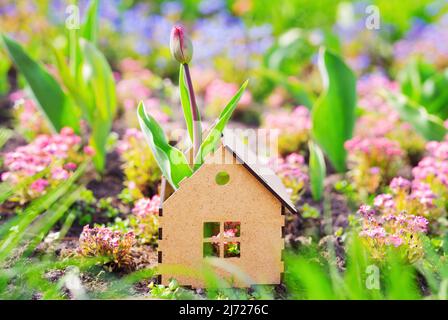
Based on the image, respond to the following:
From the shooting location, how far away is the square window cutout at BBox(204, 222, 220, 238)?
258 centimetres

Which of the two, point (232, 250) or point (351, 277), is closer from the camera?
point (351, 277)

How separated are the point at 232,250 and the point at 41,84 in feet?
4.53

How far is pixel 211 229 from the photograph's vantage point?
2.59 m

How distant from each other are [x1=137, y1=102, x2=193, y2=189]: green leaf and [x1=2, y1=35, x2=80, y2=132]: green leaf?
1.00m

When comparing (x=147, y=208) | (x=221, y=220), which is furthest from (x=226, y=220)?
(x=147, y=208)

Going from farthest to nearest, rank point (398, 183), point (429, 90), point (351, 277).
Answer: point (429, 90) → point (398, 183) → point (351, 277)

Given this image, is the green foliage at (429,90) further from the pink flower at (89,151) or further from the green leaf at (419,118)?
the pink flower at (89,151)

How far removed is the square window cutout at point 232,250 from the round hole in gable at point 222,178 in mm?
218

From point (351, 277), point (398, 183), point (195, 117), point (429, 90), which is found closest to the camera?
point (351, 277)

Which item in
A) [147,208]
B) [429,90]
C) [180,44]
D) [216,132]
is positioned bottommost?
[147,208]

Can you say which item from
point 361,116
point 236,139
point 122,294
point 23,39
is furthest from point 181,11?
point 122,294

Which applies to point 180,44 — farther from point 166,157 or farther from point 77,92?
point 77,92

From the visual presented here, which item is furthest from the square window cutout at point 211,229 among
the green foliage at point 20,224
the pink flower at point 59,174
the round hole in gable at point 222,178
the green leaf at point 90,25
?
the green leaf at point 90,25
